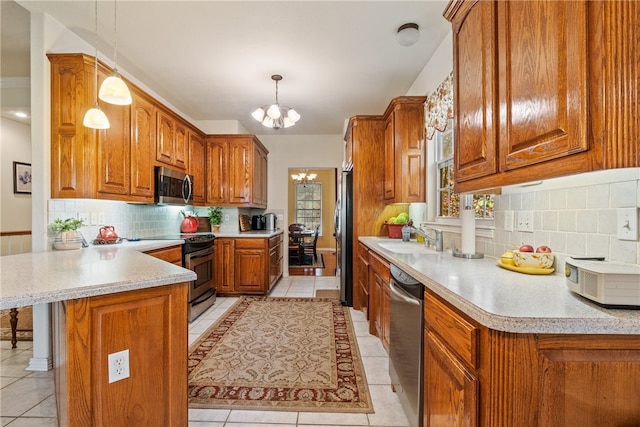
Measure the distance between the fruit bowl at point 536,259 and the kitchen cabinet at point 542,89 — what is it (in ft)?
1.18

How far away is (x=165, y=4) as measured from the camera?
2.14 meters

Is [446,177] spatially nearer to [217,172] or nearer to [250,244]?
[250,244]

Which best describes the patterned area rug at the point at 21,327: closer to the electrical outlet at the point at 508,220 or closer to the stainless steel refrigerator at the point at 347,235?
the stainless steel refrigerator at the point at 347,235

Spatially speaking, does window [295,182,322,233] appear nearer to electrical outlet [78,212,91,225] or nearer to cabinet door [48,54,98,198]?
electrical outlet [78,212,91,225]

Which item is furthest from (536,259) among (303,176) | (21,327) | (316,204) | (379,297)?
(316,204)

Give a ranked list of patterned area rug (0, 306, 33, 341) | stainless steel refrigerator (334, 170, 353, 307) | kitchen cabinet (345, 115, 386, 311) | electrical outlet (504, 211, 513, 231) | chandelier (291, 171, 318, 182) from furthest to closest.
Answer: chandelier (291, 171, 318, 182) → stainless steel refrigerator (334, 170, 353, 307) → kitchen cabinet (345, 115, 386, 311) → patterned area rug (0, 306, 33, 341) → electrical outlet (504, 211, 513, 231)

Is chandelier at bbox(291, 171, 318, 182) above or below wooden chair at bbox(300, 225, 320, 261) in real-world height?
above

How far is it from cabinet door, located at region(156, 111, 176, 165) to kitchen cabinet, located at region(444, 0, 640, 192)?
→ 3056 millimetres

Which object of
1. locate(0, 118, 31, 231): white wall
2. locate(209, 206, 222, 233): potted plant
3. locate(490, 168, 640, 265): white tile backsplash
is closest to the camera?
locate(490, 168, 640, 265): white tile backsplash

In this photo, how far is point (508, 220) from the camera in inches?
65.6

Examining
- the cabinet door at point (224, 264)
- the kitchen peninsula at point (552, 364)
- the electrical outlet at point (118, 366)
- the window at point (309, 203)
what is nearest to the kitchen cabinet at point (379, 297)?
the kitchen peninsula at point (552, 364)

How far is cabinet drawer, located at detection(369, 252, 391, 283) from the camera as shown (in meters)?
2.20

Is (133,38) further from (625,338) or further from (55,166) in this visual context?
(625,338)

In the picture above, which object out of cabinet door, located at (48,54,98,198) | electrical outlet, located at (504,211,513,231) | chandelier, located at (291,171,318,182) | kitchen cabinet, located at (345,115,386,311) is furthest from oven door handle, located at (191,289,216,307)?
chandelier, located at (291,171,318,182)
